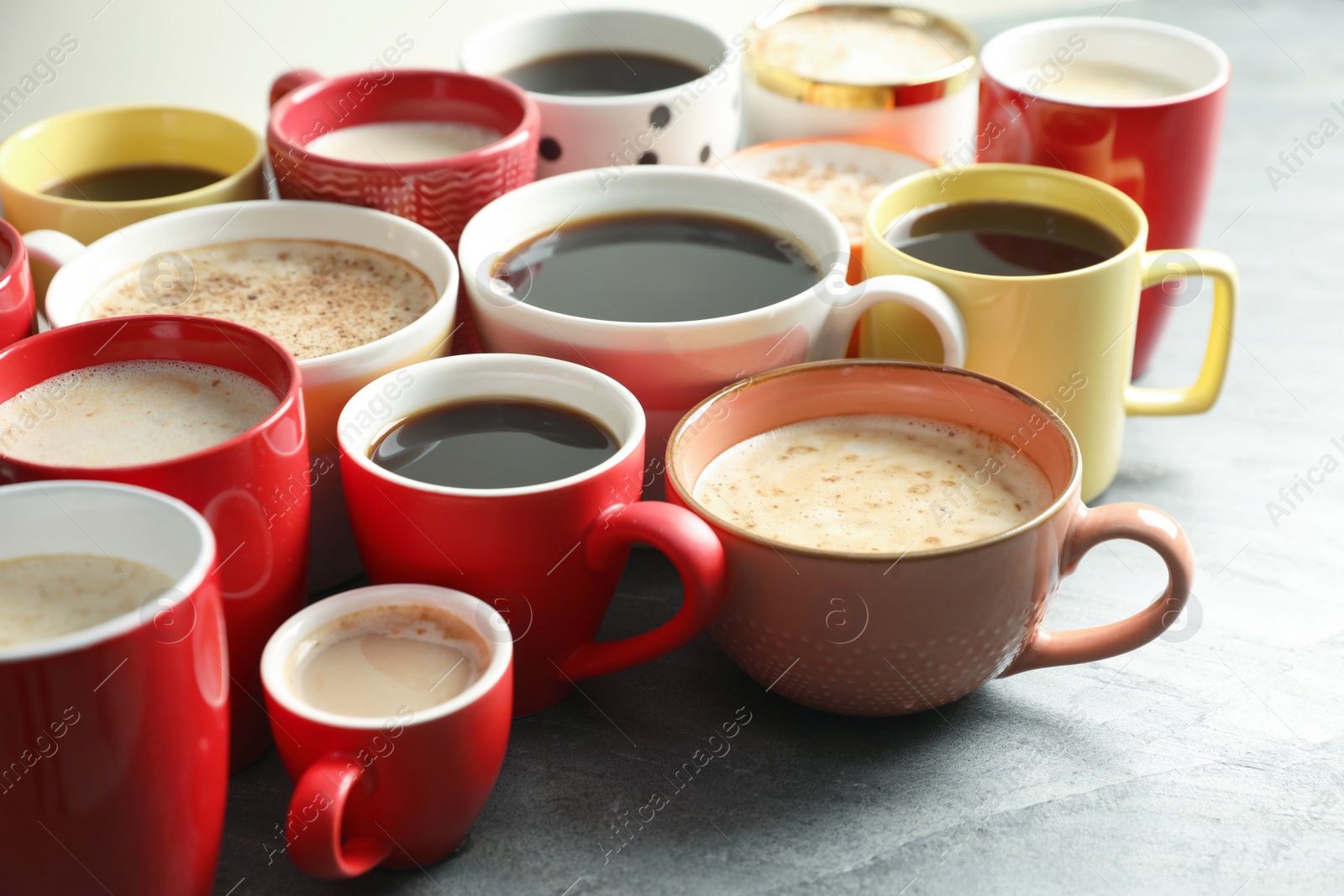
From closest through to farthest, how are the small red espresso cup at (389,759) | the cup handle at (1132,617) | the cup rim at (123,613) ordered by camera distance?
1. the cup rim at (123,613)
2. the small red espresso cup at (389,759)
3. the cup handle at (1132,617)

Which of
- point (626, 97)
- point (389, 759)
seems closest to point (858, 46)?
point (626, 97)

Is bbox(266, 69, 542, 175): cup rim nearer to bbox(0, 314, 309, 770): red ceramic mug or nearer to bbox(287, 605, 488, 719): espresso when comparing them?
bbox(0, 314, 309, 770): red ceramic mug

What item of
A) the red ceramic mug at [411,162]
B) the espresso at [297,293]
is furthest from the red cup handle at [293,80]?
the espresso at [297,293]

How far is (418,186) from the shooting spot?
101 centimetres

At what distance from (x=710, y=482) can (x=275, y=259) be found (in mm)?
401

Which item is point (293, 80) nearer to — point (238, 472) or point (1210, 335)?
point (238, 472)

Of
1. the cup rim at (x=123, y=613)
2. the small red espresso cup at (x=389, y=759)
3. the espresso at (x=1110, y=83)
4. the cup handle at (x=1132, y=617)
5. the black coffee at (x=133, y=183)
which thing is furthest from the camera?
the espresso at (x=1110, y=83)

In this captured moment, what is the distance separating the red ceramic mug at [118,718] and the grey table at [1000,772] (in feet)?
0.36

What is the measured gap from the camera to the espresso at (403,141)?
112 cm

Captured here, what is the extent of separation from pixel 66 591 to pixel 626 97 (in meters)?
0.65

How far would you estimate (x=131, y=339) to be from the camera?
2.62ft

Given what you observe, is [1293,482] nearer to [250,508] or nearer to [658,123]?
[658,123]

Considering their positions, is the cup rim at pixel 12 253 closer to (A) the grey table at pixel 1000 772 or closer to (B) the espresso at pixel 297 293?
(B) the espresso at pixel 297 293

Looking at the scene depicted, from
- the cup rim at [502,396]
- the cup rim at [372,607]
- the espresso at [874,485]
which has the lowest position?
the cup rim at [372,607]
